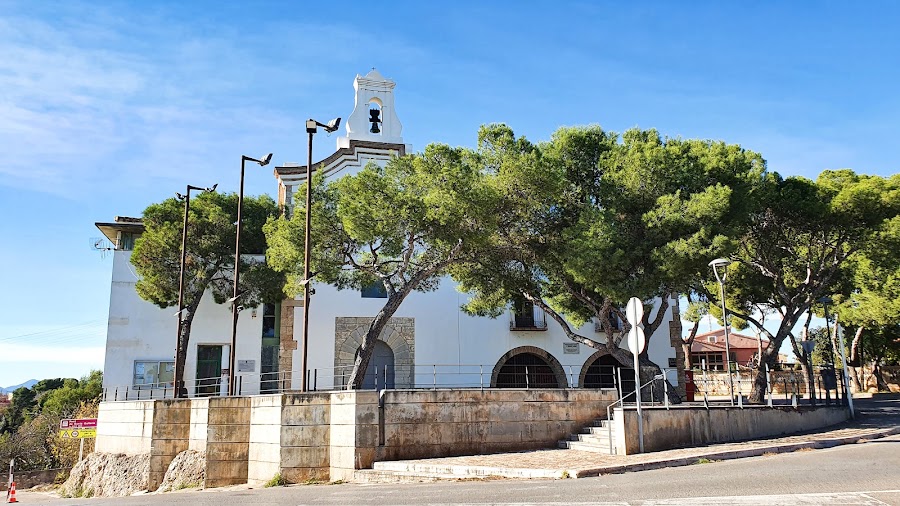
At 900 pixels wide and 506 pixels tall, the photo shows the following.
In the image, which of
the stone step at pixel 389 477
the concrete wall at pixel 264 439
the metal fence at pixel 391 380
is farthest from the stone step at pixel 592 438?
the metal fence at pixel 391 380

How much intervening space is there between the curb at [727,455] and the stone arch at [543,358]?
11672 mm

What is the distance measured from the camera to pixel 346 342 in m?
23.6

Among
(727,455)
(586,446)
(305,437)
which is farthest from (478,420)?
(727,455)

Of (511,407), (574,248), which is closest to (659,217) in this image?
(574,248)

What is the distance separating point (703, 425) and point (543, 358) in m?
11.7

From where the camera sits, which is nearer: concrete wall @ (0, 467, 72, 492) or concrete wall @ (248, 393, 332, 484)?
concrete wall @ (248, 393, 332, 484)

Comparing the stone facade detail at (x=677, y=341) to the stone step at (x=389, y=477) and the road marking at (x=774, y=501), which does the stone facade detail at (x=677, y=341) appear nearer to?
the stone step at (x=389, y=477)

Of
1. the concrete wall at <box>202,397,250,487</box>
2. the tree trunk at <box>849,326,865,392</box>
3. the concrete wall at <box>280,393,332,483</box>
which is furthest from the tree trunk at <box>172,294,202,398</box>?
the tree trunk at <box>849,326,865,392</box>

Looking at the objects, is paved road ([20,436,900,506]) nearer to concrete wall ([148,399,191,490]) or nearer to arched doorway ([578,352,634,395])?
concrete wall ([148,399,191,490])

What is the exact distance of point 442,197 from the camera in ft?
55.8

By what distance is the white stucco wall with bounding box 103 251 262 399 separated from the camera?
24.5 m

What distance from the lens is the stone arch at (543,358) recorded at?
2494cm

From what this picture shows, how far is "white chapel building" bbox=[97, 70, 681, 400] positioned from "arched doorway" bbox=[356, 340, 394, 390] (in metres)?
0.04

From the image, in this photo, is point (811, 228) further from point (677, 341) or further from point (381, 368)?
point (381, 368)
